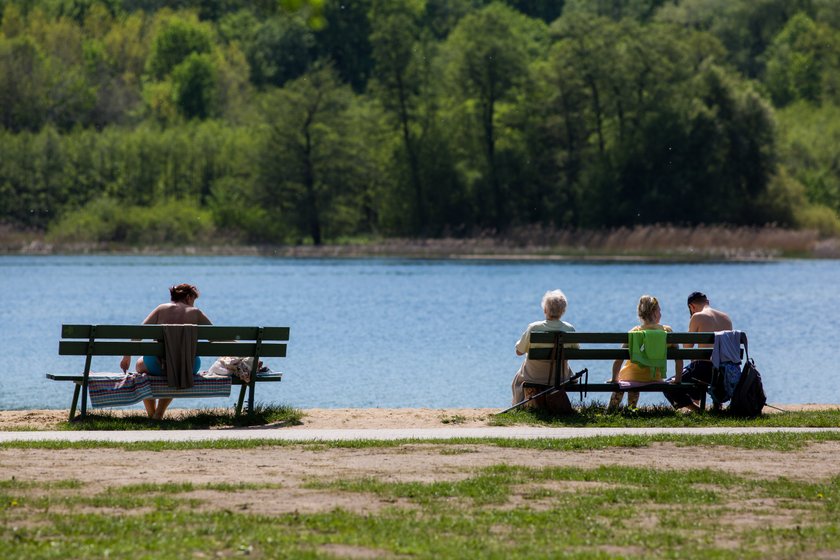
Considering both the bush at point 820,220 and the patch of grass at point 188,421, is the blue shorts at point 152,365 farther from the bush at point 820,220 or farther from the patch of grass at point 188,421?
the bush at point 820,220

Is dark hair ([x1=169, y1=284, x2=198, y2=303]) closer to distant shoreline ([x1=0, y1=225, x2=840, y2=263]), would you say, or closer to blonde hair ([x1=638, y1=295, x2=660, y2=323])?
blonde hair ([x1=638, y1=295, x2=660, y2=323])

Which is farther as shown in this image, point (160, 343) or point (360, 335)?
point (360, 335)

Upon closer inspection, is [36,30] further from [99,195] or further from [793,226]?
[793,226]

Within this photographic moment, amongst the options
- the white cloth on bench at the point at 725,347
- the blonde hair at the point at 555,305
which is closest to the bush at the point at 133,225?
the blonde hair at the point at 555,305

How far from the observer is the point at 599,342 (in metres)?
14.8

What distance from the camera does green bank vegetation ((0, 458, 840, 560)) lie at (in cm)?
817

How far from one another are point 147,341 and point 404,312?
29478 millimetres

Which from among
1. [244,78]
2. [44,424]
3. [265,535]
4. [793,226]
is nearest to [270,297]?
[44,424]

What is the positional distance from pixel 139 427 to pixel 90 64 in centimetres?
12437

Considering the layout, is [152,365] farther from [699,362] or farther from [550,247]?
[550,247]

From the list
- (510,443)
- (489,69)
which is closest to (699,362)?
(510,443)

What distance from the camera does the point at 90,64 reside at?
438 ft

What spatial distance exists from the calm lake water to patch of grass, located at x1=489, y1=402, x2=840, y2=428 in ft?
18.0

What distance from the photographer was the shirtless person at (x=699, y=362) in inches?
599
